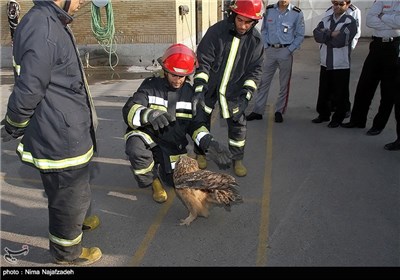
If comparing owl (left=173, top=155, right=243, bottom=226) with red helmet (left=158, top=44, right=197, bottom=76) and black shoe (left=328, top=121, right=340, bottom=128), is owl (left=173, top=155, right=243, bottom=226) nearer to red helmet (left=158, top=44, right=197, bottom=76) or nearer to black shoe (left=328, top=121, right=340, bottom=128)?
red helmet (left=158, top=44, right=197, bottom=76)

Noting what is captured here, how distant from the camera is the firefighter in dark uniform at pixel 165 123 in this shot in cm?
366

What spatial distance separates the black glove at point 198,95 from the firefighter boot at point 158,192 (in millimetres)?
969

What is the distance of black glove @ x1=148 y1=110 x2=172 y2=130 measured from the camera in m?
3.52

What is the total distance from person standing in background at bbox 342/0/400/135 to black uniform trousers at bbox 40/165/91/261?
4812mm

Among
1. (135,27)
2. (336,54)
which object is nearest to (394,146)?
(336,54)

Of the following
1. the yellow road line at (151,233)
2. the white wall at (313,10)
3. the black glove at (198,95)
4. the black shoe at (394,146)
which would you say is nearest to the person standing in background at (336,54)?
the black shoe at (394,146)

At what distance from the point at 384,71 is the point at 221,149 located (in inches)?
145

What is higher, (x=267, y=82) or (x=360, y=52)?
(x=267, y=82)

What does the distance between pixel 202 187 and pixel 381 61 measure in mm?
3938

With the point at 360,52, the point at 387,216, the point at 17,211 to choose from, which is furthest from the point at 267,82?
the point at 360,52

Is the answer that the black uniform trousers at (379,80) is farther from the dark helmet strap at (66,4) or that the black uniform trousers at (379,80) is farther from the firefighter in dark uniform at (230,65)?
the dark helmet strap at (66,4)

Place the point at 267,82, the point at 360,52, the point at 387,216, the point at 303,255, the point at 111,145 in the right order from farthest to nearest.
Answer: the point at 360,52 → the point at 267,82 → the point at 111,145 → the point at 387,216 → the point at 303,255

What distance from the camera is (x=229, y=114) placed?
4566 millimetres

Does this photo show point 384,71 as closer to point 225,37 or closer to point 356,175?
point 356,175
